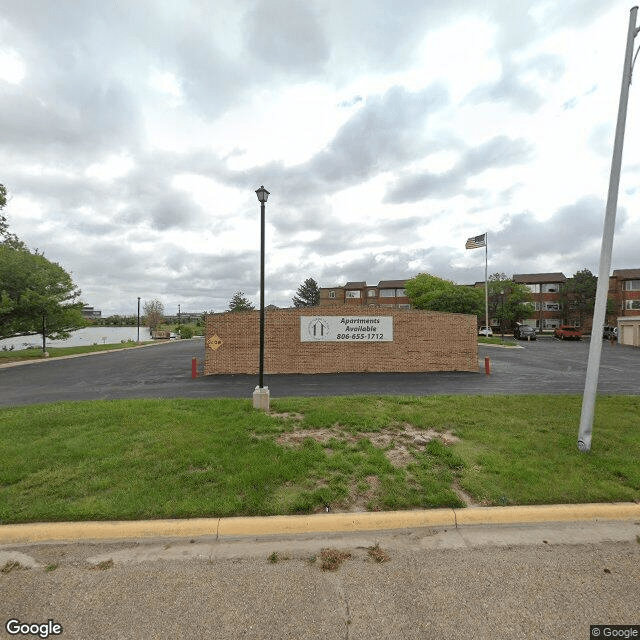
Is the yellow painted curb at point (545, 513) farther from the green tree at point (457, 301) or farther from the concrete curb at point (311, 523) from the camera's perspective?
the green tree at point (457, 301)

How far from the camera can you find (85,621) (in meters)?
2.44

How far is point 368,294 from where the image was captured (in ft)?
235

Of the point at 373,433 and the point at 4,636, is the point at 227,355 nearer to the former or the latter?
the point at 373,433

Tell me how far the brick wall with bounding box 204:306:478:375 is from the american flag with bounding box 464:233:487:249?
1978 centimetres

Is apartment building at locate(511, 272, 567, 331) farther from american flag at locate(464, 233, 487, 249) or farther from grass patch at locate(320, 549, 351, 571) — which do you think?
grass patch at locate(320, 549, 351, 571)

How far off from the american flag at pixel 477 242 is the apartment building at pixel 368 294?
3528 cm

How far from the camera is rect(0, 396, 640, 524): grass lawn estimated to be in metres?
3.86

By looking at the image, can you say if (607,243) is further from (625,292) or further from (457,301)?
(625,292)

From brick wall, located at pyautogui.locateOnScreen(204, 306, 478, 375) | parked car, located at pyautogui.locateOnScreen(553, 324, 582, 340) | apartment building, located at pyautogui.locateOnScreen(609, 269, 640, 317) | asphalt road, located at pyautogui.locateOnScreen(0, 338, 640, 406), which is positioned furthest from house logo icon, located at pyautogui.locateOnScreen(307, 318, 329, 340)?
apartment building, located at pyautogui.locateOnScreen(609, 269, 640, 317)

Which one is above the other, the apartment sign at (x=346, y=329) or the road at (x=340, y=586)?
the apartment sign at (x=346, y=329)

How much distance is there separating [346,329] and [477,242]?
23.8 m

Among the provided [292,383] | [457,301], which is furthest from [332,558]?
[457,301]

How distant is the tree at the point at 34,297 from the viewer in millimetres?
20531

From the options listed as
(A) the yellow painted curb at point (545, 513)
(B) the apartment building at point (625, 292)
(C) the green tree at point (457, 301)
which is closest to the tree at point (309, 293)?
(C) the green tree at point (457, 301)
